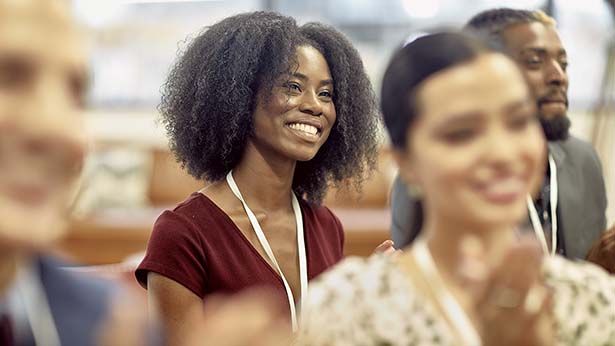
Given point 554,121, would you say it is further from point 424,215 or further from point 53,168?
point 53,168

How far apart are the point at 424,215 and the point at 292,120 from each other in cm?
68

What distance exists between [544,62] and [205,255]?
72 cm

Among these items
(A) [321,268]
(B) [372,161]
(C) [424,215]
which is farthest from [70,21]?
(B) [372,161]

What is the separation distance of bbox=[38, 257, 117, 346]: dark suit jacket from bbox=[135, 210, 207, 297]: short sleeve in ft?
2.23

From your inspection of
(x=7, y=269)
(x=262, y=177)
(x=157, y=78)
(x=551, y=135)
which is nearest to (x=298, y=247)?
(x=262, y=177)

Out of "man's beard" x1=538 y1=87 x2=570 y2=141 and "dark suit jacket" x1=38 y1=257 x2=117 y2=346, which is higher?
"dark suit jacket" x1=38 y1=257 x2=117 y2=346

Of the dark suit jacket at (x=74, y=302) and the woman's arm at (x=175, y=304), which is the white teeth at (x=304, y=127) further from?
the dark suit jacket at (x=74, y=302)

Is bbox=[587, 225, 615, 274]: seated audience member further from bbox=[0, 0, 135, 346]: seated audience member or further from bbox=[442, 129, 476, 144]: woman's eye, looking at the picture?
bbox=[0, 0, 135, 346]: seated audience member

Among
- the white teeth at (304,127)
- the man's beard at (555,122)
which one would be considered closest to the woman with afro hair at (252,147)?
the white teeth at (304,127)

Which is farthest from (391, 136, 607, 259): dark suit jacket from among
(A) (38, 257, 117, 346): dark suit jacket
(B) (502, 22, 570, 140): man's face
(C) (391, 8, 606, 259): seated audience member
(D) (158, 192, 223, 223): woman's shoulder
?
(A) (38, 257, 117, 346): dark suit jacket

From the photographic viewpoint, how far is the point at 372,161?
1.97 m

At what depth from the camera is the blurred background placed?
15.6 feet

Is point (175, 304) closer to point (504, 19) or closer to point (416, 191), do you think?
point (416, 191)

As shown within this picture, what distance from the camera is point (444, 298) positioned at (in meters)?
1.02
